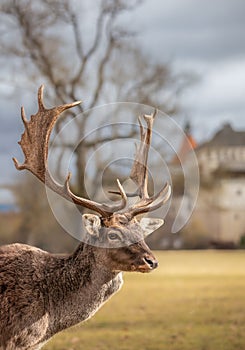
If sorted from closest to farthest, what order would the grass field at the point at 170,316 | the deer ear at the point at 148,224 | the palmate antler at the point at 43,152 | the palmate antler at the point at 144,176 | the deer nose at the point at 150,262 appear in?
the deer nose at the point at 150,262
the deer ear at the point at 148,224
the palmate antler at the point at 43,152
the palmate antler at the point at 144,176
the grass field at the point at 170,316

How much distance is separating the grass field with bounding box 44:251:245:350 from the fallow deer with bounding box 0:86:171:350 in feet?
3.00

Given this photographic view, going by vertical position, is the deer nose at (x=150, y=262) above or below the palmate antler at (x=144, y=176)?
below

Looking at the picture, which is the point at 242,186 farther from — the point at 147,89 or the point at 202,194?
the point at 147,89

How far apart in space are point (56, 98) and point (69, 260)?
13989 millimetres

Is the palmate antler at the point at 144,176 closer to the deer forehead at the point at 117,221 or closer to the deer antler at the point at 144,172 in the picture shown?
the deer antler at the point at 144,172

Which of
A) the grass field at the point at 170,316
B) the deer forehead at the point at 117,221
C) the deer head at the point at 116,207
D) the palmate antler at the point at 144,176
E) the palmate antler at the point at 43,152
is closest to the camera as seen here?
the deer head at the point at 116,207

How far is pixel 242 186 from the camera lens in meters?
29.3

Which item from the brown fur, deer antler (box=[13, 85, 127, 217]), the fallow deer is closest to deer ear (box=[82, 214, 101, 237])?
the fallow deer

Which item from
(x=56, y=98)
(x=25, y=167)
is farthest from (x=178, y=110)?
(x=25, y=167)

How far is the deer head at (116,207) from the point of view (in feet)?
18.4

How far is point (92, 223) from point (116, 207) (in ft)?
0.86

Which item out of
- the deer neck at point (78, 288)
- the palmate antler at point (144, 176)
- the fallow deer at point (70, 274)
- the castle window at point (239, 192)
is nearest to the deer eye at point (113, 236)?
the fallow deer at point (70, 274)

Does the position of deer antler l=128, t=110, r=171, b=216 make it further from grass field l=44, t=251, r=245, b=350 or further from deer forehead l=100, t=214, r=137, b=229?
grass field l=44, t=251, r=245, b=350

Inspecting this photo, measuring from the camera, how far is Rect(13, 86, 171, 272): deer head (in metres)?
5.61
